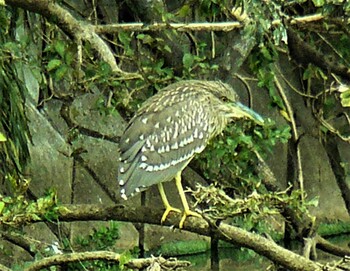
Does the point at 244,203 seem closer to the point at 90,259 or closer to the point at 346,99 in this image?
the point at 90,259

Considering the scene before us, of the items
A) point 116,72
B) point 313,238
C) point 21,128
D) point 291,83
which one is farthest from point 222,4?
point 291,83

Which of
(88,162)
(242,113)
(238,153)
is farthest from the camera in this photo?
(88,162)

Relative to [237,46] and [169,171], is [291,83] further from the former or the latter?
[169,171]

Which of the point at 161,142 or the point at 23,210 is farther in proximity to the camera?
the point at 161,142

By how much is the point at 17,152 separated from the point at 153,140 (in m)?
0.63

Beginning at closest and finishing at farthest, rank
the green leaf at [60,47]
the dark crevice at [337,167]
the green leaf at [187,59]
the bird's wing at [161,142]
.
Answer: the bird's wing at [161,142] → the green leaf at [60,47] → the green leaf at [187,59] → the dark crevice at [337,167]

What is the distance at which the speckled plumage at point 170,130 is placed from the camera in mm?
3986

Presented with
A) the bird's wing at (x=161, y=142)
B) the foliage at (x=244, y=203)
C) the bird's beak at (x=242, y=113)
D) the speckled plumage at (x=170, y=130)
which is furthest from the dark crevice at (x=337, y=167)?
the foliage at (x=244, y=203)

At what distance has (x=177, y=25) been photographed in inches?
165

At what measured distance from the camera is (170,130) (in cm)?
415

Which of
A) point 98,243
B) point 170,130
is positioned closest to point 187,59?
point 170,130

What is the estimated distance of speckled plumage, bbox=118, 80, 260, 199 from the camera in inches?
157

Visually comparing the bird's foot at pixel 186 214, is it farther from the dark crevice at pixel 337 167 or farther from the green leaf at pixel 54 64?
the dark crevice at pixel 337 167

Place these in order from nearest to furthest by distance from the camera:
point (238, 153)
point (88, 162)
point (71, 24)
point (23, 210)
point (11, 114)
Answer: point (23, 210) → point (71, 24) → point (11, 114) → point (238, 153) → point (88, 162)
